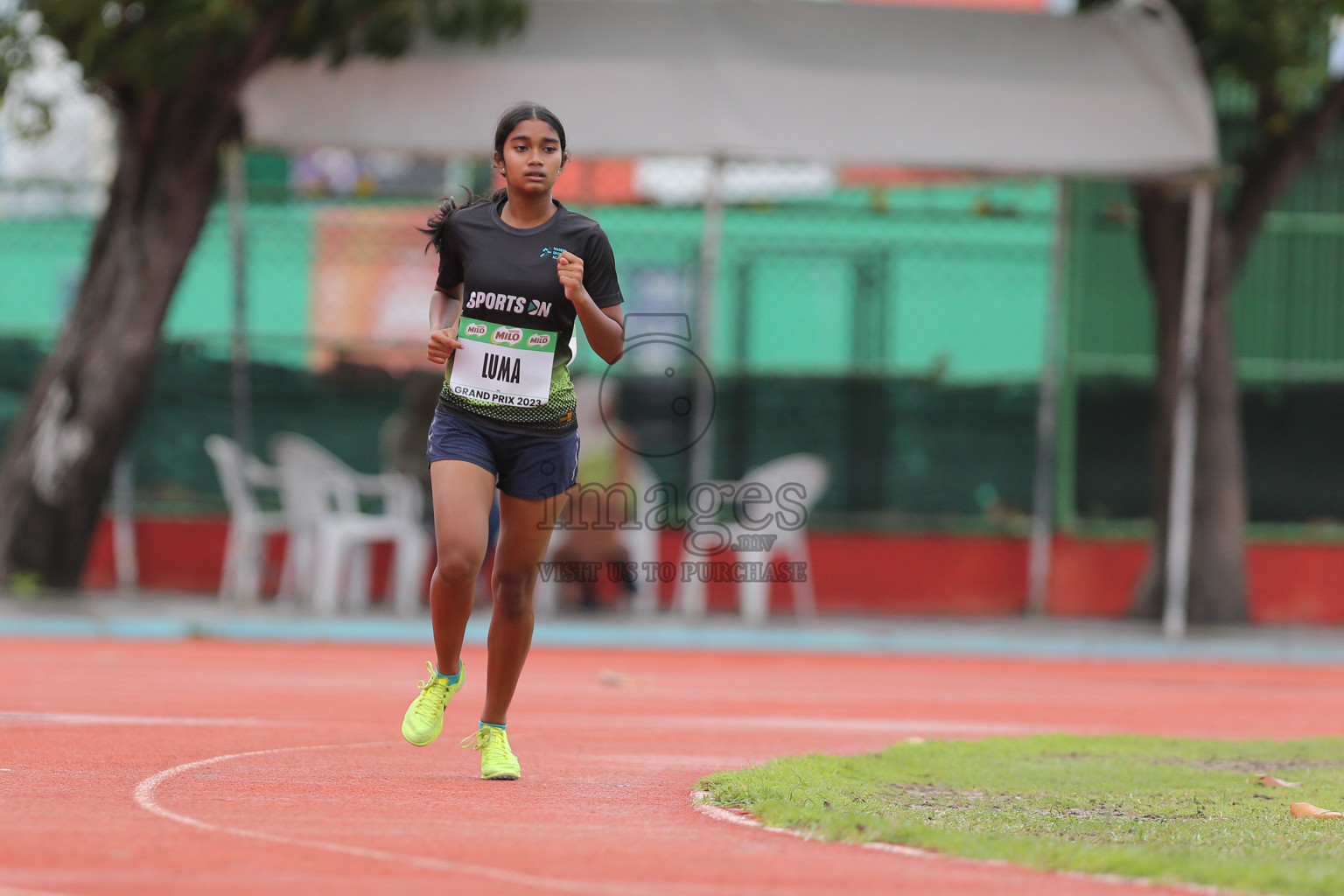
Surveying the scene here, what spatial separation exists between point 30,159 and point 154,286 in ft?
9.55

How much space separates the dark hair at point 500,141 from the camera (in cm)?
566

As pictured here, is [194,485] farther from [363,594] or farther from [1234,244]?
[1234,244]

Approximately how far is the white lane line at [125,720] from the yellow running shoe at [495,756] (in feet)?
5.69

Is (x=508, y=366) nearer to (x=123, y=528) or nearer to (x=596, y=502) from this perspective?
(x=596, y=502)

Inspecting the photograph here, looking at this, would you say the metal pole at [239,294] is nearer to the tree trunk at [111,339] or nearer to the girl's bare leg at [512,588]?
the tree trunk at [111,339]

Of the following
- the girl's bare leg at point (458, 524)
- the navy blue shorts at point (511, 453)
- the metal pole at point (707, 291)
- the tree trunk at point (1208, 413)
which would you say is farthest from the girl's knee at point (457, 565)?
the tree trunk at point (1208, 413)

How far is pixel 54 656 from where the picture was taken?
34.7 feet

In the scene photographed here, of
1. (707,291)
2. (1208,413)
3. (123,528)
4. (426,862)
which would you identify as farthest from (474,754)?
(123,528)

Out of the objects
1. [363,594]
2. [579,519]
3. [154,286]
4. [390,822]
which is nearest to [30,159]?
[154,286]

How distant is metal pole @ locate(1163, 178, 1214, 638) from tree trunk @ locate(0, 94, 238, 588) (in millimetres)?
6940

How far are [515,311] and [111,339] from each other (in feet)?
27.4

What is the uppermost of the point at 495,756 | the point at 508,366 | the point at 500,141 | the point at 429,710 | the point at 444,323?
the point at 500,141

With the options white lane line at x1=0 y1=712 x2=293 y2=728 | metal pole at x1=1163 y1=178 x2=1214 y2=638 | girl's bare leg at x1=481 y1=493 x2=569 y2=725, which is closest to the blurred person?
metal pole at x1=1163 y1=178 x2=1214 y2=638

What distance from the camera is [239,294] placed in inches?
556
